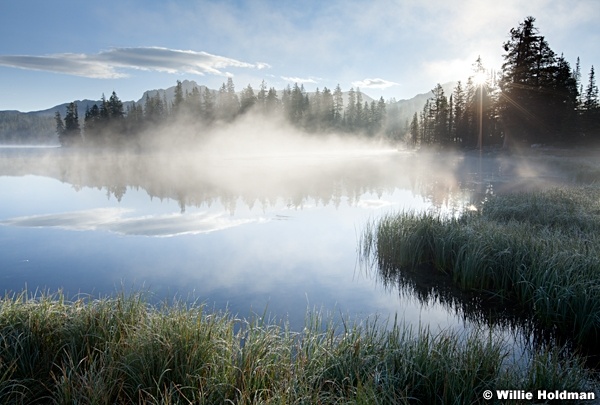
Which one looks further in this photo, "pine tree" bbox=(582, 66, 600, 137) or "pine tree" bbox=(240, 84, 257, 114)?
"pine tree" bbox=(240, 84, 257, 114)

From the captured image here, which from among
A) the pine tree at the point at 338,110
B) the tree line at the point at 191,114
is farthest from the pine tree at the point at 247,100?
the pine tree at the point at 338,110

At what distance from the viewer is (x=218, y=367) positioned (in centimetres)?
441

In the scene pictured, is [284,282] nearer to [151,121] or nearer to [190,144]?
[190,144]

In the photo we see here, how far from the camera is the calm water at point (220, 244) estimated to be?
335 inches

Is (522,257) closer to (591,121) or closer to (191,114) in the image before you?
(591,121)

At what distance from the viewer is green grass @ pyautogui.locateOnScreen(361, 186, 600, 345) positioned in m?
6.62

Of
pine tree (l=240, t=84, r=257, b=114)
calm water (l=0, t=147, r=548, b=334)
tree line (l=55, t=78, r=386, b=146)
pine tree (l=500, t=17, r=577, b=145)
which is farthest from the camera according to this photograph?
pine tree (l=240, t=84, r=257, b=114)

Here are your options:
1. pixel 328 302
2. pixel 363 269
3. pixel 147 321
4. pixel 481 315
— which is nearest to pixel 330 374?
pixel 147 321

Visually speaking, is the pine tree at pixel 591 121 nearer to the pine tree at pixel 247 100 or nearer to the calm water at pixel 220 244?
the calm water at pixel 220 244

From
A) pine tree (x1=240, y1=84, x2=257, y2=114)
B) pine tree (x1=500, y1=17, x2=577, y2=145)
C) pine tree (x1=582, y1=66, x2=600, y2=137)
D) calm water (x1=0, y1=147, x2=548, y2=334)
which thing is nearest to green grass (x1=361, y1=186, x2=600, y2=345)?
calm water (x1=0, y1=147, x2=548, y2=334)

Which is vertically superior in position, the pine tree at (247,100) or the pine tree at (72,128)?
the pine tree at (247,100)

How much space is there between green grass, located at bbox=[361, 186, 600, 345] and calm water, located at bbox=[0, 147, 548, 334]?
4.11ft

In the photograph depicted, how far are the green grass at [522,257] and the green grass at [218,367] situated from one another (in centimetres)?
221

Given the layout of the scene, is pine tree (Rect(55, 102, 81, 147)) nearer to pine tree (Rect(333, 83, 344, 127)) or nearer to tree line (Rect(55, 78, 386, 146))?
tree line (Rect(55, 78, 386, 146))
